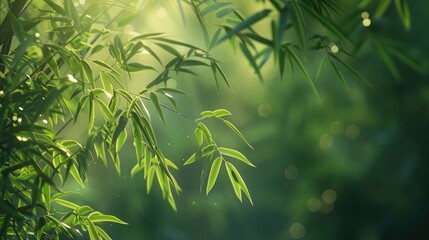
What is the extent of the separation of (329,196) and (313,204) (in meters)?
0.22

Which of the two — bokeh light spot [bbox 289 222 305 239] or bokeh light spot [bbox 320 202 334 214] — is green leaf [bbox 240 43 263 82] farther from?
bokeh light spot [bbox 289 222 305 239]

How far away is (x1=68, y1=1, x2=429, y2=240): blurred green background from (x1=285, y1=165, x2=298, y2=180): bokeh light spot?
0.05 feet

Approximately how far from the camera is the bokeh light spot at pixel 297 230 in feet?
22.9

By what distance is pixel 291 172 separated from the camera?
6.85m

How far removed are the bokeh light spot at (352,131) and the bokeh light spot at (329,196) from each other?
0.58 metres

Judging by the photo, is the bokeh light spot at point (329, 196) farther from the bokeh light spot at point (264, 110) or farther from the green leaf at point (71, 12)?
the green leaf at point (71, 12)

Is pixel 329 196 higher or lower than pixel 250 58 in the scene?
lower

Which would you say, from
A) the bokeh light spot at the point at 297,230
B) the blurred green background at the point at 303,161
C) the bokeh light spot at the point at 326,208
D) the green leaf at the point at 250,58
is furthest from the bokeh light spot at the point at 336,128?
the green leaf at the point at 250,58

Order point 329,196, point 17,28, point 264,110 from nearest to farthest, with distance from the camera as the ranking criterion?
point 17,28
point 264,110
point 329,196

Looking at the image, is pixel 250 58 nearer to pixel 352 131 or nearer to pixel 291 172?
pixel 352 131

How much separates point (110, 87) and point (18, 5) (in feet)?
1.10

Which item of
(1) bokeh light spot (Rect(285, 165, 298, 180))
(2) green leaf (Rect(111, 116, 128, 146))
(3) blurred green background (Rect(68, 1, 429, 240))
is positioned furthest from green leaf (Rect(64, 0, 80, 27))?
(1) bokeh light spot (Rect(285, 165, 298, 180))

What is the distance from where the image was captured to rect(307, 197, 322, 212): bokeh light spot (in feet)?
22.5

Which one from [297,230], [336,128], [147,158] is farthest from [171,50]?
[297,230]
